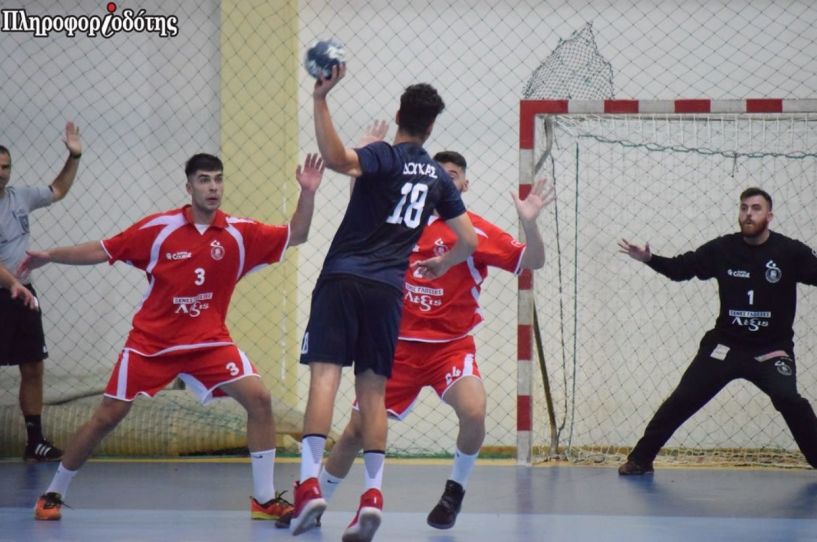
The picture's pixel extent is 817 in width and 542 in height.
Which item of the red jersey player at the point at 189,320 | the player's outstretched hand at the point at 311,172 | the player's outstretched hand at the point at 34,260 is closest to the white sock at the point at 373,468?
the red jersey player at the point at 189,320

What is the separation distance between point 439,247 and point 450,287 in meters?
0.26

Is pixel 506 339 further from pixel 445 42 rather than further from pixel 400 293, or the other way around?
pixel 400 293

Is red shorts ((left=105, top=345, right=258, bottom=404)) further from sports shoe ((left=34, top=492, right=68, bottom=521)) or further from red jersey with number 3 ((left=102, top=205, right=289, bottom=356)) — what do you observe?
sports shoe ((left=34, top=492, right=68, bottom=521))

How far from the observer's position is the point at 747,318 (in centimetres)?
880

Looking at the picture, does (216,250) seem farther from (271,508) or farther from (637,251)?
(637,251)

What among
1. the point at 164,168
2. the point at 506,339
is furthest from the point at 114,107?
the point at 506,339

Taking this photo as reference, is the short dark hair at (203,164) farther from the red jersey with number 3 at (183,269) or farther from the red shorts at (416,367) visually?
the red shorts at (416,367)

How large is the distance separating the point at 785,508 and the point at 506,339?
3962mm

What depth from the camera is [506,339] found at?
1105 cm

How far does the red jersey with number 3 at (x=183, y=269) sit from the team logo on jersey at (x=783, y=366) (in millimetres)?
3701

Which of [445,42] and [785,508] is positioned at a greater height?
[445,42]

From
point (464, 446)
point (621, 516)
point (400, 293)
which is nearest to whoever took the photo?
point (400, 293)

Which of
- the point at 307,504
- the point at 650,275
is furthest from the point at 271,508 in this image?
the point at 650,275

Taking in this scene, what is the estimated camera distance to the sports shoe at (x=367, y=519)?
208 inches
